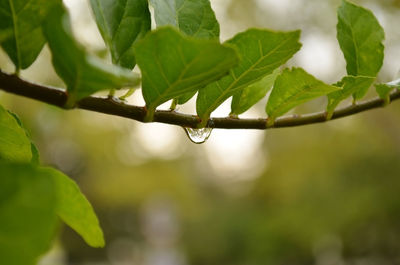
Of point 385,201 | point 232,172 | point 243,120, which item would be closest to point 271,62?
point 243,120

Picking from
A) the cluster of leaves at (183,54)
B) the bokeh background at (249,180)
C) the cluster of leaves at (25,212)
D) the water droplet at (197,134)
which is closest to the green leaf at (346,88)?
the cluster of leaves at (183,54)

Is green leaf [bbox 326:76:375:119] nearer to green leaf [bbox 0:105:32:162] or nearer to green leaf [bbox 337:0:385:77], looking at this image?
green leaf [bbox 337:0:385:77]

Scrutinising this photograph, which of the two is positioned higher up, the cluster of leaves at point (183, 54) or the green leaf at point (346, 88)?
the cluster of leaves at point (183, 54)

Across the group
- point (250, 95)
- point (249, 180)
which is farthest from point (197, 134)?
point (249, 180)

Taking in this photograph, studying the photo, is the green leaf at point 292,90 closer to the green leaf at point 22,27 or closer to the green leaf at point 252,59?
the green leaf at point 252,59

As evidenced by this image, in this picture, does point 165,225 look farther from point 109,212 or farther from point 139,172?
point 139,172

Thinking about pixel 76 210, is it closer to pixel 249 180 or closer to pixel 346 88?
pixel 346 88

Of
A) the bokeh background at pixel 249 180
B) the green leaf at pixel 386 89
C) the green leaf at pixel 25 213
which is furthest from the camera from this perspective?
the bokeh background at pixel 249 180
